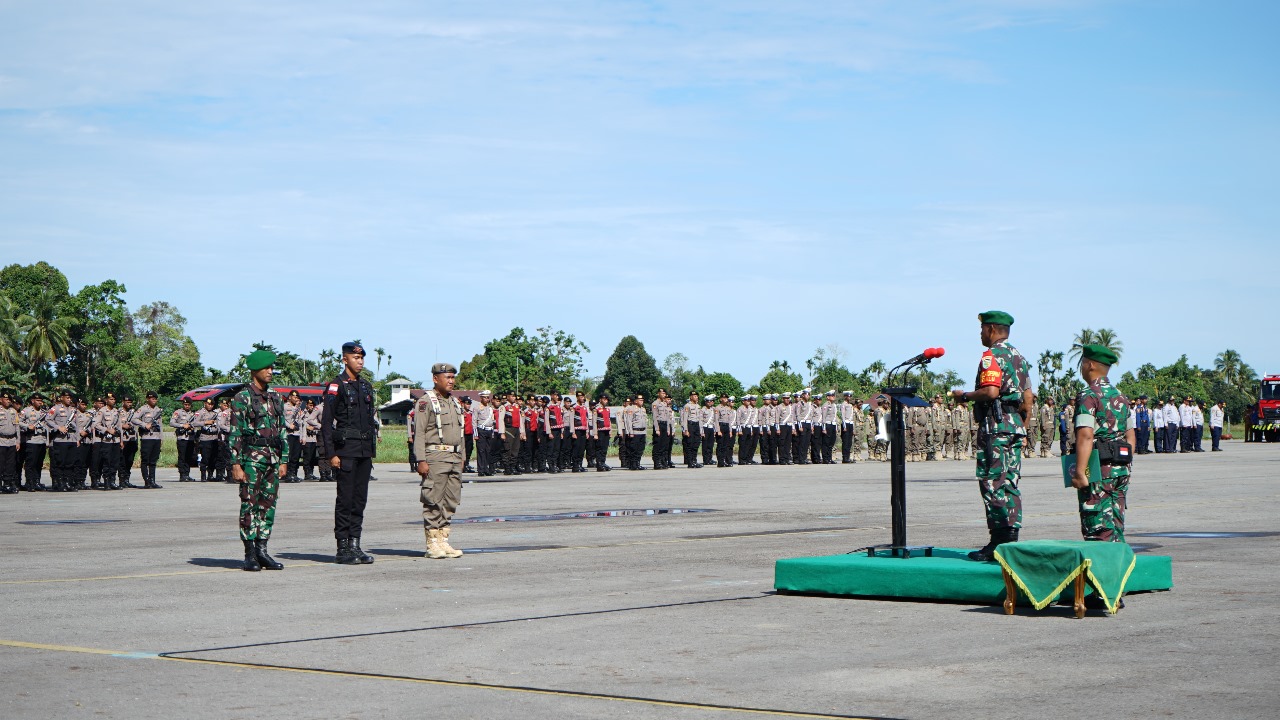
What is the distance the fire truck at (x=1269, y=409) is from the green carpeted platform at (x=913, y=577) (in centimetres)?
5194

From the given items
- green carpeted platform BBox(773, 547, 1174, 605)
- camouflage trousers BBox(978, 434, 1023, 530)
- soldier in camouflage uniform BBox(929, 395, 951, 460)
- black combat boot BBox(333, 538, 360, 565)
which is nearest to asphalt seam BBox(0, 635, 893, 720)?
green carpeted platform BBox(773, 547, 1174, 605)

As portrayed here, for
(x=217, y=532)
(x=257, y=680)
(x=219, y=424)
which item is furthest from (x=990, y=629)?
(x=219, y=424)

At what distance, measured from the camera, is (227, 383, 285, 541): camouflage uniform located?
43.0ft

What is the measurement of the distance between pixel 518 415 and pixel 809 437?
11.0 m

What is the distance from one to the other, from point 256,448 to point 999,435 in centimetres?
698

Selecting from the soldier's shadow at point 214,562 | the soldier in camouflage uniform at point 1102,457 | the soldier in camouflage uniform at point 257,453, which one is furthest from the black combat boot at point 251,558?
the soldier in camouflage uniform at point 1102,457

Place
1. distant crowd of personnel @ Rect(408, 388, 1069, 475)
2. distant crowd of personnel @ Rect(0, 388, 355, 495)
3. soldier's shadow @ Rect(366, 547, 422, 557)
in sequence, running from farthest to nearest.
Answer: distant crowd of personnel @ Rect(408, 388, 1069, 475)
distant crowd of personnel @ Rect(0, 388, 355, 495)
soldier's shadow @ Rect(366, 547, 422, 557)

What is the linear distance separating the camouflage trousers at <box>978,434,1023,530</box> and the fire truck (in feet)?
173

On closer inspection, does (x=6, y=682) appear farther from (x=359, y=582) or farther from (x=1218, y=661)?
(x=1218, y=661)

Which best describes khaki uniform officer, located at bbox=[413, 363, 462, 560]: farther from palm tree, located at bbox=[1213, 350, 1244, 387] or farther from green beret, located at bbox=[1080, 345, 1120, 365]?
palm tree, located at bbox=[1213, 350, 1244, 387]

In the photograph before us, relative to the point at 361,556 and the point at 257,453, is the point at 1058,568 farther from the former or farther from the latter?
the point at 257,453

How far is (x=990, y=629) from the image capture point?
8844 mm

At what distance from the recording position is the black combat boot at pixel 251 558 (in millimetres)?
12797

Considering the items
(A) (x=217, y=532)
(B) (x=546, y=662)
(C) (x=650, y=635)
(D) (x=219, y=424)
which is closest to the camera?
(B) (x=546, y=662)
